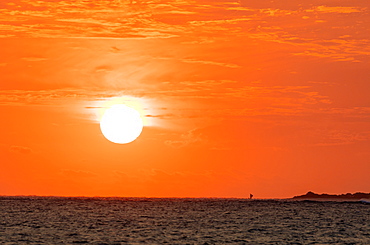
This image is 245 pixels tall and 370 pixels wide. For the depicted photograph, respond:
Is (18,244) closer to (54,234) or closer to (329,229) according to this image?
(54,234)

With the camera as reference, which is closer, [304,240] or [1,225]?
[304,240]

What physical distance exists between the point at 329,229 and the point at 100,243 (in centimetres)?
4495

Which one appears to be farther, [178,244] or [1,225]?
[1,225]

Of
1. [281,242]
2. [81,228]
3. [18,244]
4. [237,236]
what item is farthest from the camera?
[81,228]

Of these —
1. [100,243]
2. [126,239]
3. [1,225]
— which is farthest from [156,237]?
[1,225]

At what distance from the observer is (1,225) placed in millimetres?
119250

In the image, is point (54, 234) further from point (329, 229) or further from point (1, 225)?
point (329, 229)

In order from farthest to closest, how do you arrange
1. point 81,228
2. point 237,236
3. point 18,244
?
point 81,228 → point 237,236 → point 18,244

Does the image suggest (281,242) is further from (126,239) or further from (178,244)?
(126,239)

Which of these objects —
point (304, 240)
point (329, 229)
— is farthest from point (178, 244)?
point (329, 229)

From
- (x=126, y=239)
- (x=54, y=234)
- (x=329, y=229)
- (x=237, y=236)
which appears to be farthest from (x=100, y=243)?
(x=329, y=229)

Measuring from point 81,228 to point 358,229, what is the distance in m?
45.0

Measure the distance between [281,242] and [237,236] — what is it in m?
9.34

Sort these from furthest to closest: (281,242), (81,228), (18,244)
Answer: (81,228)
(281,242)
(18,244)
